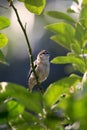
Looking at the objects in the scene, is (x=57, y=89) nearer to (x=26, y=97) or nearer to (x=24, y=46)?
(x=26, y=97)

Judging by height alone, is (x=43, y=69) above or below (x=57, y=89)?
below

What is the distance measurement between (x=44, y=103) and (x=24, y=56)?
19.3 ft

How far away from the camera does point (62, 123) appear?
2.61ft

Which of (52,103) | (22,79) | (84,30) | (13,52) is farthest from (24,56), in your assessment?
(52,103)

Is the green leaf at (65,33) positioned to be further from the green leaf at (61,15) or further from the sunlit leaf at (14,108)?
the sunlit leaf at (14,108)

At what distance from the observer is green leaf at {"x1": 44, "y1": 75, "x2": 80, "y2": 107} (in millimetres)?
831

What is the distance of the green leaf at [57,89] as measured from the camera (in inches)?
32.7

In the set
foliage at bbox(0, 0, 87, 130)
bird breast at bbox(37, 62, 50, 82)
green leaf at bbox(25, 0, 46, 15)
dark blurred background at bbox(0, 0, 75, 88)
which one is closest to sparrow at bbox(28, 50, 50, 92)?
bird breast at bbox(37, 62, 50, 82)

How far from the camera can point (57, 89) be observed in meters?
0.93

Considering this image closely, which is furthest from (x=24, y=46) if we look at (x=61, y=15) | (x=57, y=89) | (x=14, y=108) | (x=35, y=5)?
(x=14, y=108)

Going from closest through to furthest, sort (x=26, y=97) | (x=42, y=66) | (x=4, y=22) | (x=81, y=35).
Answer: (x=26, y=97) < (x=4, y=22) < (x=81, y=35) < (x=42, y=66)

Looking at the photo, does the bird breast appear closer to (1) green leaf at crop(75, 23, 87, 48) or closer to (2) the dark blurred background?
(2) the dark blurred background

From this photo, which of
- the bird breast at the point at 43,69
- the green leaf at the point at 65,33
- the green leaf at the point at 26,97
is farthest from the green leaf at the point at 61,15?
the bird breast at the point at 43,69

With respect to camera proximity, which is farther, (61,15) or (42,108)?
(61,15)
